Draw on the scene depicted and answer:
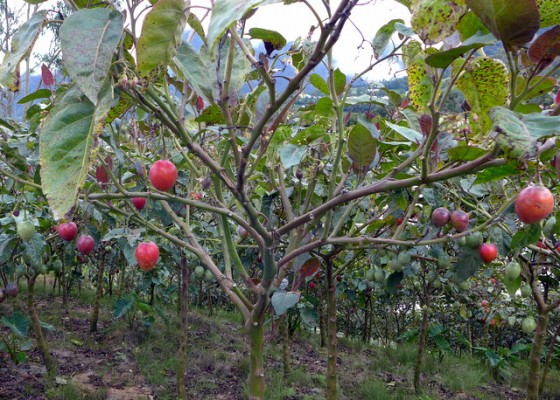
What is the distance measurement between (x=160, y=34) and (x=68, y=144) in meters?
0.22

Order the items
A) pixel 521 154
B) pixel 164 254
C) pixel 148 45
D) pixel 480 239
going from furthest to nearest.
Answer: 1. pixel 164 254
2. pixel 480 239
3. pixel 148 45
4. pixel 521 154

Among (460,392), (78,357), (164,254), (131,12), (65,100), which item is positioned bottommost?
(460,392)

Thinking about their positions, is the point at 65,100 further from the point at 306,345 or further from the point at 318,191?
the point at 306,345

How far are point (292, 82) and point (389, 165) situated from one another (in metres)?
1.10

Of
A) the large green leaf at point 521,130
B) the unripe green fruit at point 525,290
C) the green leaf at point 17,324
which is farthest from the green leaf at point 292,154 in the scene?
the green leaf at point 17,324

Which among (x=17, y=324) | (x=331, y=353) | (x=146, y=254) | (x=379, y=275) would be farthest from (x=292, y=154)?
(x=17, y=324)

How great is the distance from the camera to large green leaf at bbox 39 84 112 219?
61cm

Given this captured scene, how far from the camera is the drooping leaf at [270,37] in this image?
3.27 feet

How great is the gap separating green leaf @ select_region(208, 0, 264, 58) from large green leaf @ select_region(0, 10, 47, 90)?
395mm

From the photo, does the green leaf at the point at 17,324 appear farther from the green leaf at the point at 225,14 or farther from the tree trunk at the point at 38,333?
the green leaf at the point at 225,14

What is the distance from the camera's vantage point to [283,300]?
1387 millimetres

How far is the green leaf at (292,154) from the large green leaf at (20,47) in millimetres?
766

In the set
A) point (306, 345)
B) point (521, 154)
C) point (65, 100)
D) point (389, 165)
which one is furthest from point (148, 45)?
point (306, 345)

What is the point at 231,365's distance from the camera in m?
4.43
